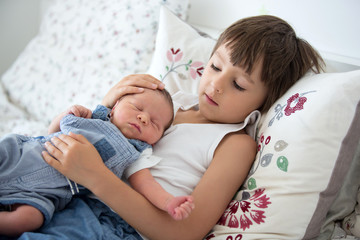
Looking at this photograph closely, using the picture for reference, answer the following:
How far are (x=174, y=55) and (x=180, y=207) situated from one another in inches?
33.0

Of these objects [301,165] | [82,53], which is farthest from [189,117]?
[82,53]

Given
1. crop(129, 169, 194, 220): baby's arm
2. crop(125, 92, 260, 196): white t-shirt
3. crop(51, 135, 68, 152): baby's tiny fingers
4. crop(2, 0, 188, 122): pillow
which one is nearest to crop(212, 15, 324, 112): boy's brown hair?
crop(125, 92, 260, 196): white t-shirt

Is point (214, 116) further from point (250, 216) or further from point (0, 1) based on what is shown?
point (0, 1)

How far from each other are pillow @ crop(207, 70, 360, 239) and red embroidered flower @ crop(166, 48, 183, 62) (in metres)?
0.64

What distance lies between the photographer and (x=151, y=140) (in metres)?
1.03

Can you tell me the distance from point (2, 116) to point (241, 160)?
4.92ft

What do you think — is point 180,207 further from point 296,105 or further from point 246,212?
point 296,105

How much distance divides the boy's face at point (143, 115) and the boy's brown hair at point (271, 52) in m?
0.28

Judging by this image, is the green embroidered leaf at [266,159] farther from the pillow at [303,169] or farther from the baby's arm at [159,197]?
the baby's arm at [159,197]

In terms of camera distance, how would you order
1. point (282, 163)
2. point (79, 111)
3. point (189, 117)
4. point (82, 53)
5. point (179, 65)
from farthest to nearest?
point (82, 53), point (179, 65), point (189, 117), point (79, 111), point (282, 163)

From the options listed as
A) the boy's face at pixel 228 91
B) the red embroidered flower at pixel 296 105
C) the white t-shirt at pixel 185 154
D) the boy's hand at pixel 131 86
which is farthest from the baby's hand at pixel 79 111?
the red embroidered flower at pixel 296 105

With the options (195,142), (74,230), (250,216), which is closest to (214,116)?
(195,142)

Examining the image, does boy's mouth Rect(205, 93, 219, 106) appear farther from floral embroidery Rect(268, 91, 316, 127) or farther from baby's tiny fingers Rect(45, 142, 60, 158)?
baby's tiny fingers Rect(45, 142, 60, 158)

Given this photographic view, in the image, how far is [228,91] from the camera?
107 centimetres
